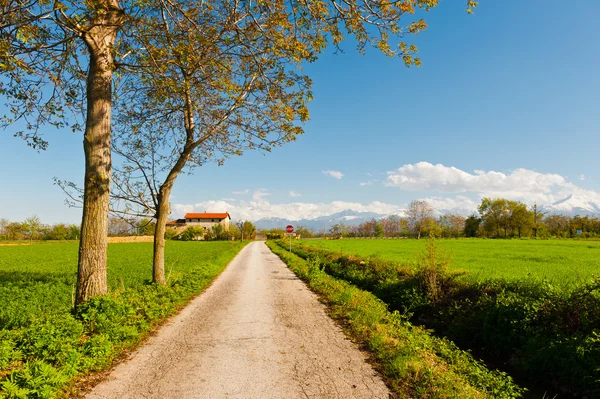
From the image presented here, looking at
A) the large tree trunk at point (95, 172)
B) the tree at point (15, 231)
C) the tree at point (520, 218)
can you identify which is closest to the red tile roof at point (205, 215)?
the tree at point (15, 231)

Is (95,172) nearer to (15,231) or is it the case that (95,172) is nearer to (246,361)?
(246,361)

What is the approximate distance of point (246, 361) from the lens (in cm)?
570

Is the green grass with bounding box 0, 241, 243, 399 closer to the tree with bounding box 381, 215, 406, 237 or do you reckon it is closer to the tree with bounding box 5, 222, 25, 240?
the tree with bounding box 5, 222, 25, 240

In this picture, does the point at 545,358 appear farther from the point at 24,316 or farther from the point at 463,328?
the point at 24,316

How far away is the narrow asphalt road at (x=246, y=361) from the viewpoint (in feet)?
15.2

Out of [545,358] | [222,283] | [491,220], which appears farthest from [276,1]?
[491,220]

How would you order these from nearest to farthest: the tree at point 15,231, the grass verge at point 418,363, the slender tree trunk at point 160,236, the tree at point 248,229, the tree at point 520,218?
the grass verge at point 418,363
the slender tree trunk at point 160,236
the tree at point 520,218
the tree at point 15,231
the tree at point 248,229

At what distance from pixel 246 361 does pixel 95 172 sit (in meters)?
6.17

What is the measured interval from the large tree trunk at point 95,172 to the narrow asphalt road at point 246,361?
2.40 m

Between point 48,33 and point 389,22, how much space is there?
8175 mm

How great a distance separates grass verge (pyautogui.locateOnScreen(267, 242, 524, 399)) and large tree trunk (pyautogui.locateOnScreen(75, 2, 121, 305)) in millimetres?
6543

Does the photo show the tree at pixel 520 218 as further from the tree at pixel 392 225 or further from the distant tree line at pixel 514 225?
the tree at pixel 392 225

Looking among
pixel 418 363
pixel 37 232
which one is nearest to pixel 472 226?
pixel 418 363

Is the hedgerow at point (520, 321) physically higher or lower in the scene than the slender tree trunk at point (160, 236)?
lower
